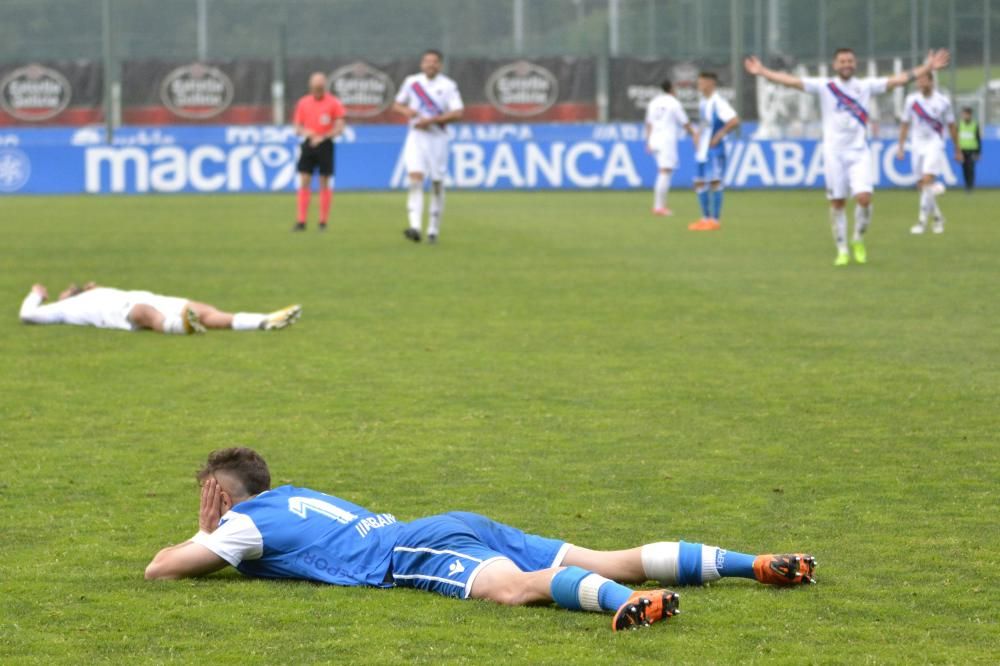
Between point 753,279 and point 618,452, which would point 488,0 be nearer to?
point 753,279

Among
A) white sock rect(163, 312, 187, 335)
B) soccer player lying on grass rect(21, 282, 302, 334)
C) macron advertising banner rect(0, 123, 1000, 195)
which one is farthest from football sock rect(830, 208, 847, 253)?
macron advertising banner rect(0, 123, 1000, 195)

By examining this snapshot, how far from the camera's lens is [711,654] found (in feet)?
16.0

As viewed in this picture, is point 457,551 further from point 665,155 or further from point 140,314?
point 665,155

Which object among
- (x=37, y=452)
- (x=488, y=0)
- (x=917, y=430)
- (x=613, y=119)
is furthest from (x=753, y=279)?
(x=488, y=0)

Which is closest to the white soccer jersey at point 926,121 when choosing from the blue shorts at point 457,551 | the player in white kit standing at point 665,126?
the player in white kit standing at point 665,126

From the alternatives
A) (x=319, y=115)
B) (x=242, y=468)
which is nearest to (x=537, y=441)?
(x=242, y=468)

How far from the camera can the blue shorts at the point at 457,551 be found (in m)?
5.52

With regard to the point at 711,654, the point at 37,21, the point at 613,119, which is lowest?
the point at 711,654

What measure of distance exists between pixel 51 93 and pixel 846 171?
37013 mm

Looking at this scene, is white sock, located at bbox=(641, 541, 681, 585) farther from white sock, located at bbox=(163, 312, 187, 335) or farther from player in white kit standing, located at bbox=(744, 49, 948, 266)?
player in white kit standing, located at bbox=(744, 49, 948, 266)

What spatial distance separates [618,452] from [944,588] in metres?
2.73

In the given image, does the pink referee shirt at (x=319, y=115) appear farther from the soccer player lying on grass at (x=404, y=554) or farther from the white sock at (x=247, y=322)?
the soccer player lying on grass at (x=404, y=554)

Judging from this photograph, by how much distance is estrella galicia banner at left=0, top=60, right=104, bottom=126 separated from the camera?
166 ft

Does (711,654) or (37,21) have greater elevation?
(37,21)
